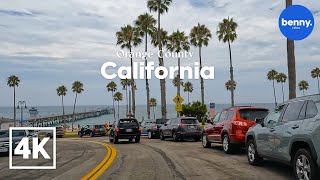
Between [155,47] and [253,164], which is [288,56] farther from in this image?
[155,47]

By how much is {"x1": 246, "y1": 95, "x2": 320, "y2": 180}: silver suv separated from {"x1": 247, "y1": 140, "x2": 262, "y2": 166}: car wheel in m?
0.07

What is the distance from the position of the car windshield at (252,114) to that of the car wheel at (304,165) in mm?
5870

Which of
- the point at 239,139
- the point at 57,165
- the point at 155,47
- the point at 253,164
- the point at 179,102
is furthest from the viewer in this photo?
the point at 155,47

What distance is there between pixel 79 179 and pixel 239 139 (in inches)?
262

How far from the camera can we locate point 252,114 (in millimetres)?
14617

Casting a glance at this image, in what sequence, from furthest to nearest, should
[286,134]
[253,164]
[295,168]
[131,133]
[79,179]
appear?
[131,133] < [253,164] < [79,179] < [286,134] < [295,168]

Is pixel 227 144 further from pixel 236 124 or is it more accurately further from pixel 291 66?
pixel 291 66

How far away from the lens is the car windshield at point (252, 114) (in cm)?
1453

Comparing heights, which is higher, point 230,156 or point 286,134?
point 286,134

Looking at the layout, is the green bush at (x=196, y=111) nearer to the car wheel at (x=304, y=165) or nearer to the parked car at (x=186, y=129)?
the parked car at (x=186, y=129)

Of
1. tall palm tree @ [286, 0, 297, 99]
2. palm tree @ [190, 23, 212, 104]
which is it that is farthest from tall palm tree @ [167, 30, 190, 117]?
tall palm tree @ [286, 0, 297, 99]

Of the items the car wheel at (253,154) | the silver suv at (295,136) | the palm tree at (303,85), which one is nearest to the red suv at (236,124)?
the car wheel at (253,154)

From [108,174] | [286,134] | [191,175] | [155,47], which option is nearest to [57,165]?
[108,174]

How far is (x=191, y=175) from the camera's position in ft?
33.4
